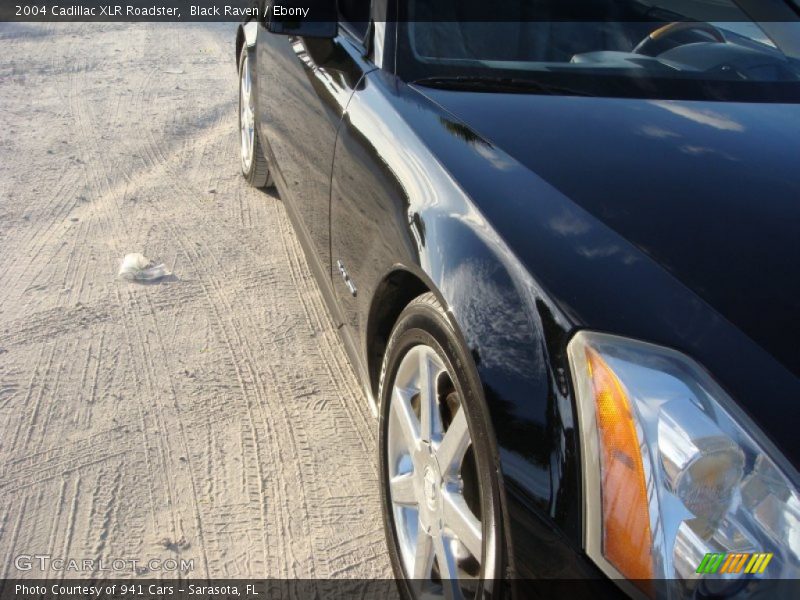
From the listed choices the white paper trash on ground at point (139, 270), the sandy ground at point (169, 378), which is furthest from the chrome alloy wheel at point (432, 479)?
the white paper trash on ground at point (139, 270)

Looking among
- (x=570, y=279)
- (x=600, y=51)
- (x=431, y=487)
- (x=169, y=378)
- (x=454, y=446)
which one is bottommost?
(x=169, y=378)

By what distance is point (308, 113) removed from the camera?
10.1ft

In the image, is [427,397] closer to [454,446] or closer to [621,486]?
[454,446]

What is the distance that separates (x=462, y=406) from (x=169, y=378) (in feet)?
5.58

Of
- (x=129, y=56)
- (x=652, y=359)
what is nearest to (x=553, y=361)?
(x=652, y=359)

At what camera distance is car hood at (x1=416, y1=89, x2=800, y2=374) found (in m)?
1.62

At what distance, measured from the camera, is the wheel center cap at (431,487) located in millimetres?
1913

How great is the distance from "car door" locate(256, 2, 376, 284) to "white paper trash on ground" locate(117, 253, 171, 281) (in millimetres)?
658

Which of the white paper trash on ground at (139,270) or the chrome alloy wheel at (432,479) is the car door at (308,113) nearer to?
the white paper trash on ground at (139,270)

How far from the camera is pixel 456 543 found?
186 centimetres

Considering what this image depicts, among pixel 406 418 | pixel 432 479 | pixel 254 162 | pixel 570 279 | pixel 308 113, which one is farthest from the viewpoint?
pixel 254 162

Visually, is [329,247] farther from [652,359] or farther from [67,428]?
[652,359]

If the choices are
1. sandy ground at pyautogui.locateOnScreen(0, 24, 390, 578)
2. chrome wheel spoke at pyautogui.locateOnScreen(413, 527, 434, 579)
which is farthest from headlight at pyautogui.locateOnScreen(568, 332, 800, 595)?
sandy ground at pyautogui.locateOnScreen(0, 24, 390, 578)

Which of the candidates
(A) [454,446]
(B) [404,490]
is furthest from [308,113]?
(A) [454,446]
